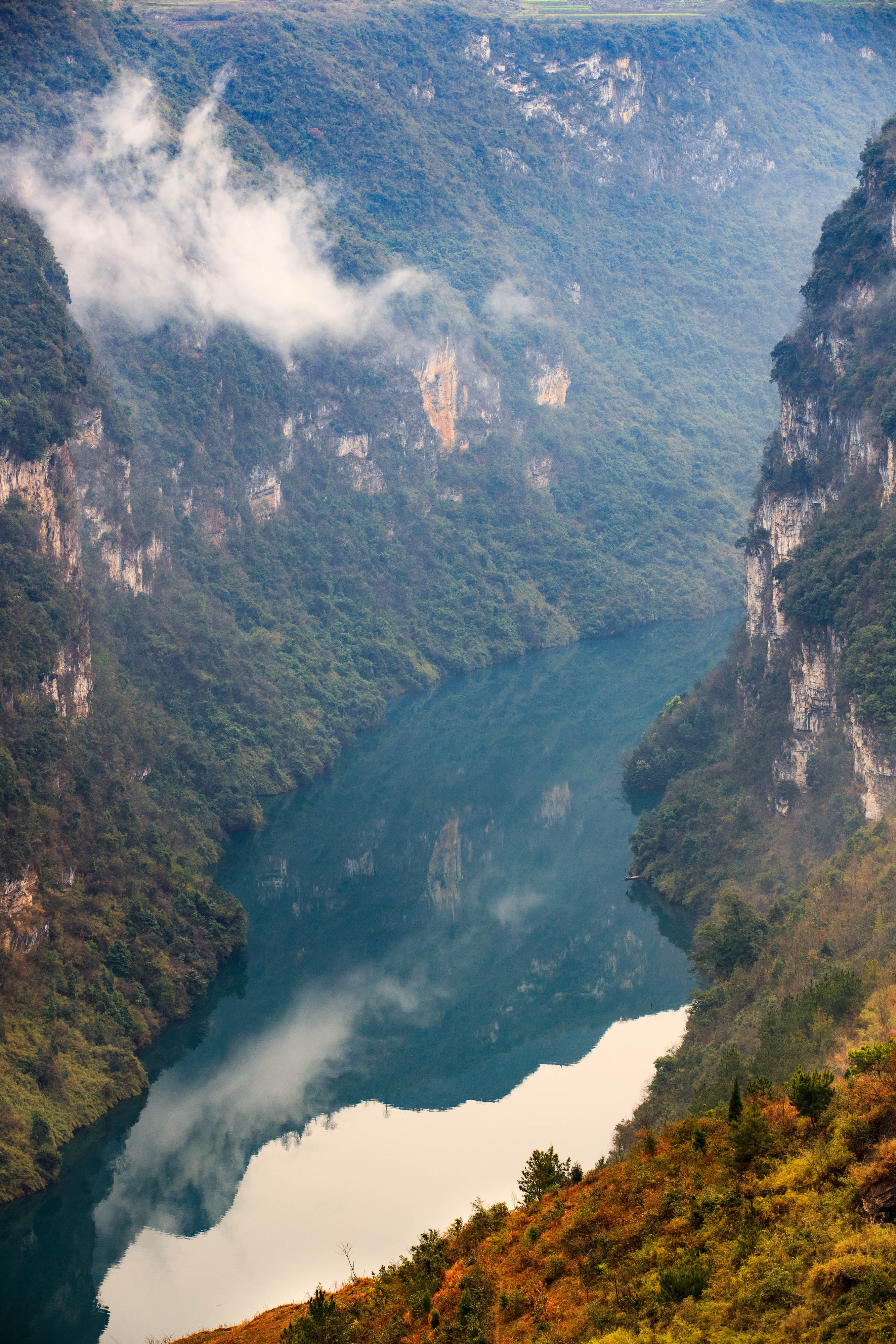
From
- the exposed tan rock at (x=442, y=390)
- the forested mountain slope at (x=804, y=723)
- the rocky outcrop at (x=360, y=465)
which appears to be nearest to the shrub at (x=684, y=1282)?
the forested mountain slope at (x=804, y=723)

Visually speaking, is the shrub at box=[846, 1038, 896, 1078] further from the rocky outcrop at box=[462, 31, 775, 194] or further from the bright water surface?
the rocky outcrop at box=[462, 31, 775, 194]

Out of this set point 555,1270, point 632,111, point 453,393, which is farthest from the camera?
point 632,111

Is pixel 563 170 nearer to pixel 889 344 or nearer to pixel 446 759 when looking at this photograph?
pixel 446 759

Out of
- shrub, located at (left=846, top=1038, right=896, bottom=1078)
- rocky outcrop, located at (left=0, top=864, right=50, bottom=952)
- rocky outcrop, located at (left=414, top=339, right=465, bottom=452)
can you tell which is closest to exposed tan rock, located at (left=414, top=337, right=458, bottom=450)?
rocky outcrop, located at (left=414, top=339, right=465, bottom=452)

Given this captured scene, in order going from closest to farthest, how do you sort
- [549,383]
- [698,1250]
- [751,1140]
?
[698,1250] < [751,1140] < [549,383]

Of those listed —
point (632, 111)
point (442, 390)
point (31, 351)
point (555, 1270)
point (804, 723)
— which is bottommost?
point (555, 1270)

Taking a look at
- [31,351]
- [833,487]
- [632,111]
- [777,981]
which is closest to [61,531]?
[31,351]

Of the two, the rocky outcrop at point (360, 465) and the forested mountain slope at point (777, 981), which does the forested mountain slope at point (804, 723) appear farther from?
the rocky outcrop at point (360, 465)

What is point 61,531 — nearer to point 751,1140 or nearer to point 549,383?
→ point 751,1140
